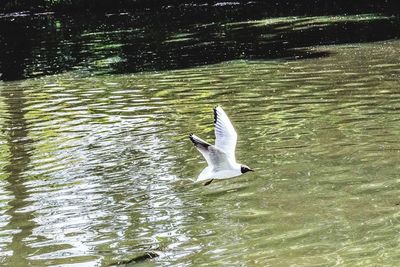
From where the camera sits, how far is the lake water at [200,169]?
27.3ft

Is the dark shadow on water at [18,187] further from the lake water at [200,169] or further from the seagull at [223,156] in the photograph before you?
the seagull at [223,156]

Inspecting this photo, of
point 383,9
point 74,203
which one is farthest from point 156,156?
point 383,9

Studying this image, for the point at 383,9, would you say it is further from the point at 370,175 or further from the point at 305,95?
the point at 370,175

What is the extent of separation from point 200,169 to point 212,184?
99 cm

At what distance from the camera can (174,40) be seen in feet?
112

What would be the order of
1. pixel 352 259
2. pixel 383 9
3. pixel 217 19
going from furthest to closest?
pixel 217 19
pixel 383 9
pixel 352 259

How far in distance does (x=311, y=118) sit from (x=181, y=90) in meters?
6.19

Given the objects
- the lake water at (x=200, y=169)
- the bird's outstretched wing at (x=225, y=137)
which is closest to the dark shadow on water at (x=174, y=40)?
the lake water at (x=200, y=169)

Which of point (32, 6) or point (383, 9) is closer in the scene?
point (383, 9)

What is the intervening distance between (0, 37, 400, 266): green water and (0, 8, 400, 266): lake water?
0.03 metres

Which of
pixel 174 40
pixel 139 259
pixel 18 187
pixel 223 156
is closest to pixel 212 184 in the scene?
pixel 223 156

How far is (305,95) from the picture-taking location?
1725 cm

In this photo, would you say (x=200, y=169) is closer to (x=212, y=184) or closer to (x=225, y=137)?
(x=212, y=184)

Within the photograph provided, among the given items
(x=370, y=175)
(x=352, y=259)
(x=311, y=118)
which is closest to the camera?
(x=352, y=259)
